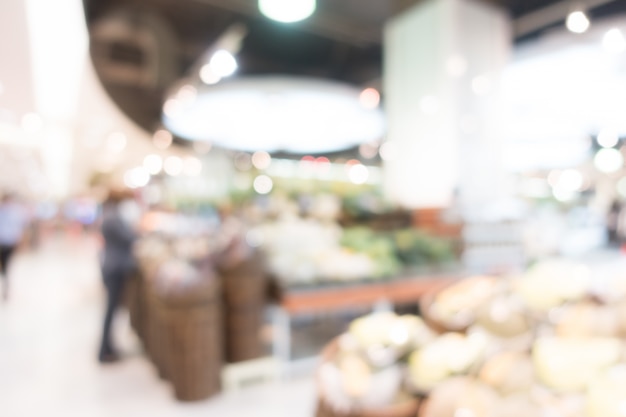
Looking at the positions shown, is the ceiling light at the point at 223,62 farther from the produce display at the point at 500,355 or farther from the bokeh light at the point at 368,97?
the produce display at the point at 500,355

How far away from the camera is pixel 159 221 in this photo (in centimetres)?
615

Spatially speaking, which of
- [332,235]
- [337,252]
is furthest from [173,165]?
[337,252]

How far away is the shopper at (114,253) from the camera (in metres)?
3.61

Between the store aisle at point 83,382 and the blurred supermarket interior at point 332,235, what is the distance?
24 mm

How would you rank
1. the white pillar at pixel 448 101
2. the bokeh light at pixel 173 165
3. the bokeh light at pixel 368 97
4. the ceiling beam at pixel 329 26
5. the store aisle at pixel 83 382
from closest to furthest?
the store aisle at pixel 83 382 < the white pillar at pixel 448 101 < the ceiling beam at pixel 329 26 < the bokeh light at pixel 368 97 < the bokeh light at pixel 173 165

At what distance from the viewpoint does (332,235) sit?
4.22 m

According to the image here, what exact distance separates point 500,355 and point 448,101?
534 cm

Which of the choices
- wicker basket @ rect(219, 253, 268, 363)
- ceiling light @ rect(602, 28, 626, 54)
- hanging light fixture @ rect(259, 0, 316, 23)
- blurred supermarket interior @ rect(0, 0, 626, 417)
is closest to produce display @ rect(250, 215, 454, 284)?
blurred supermarket interior @ rect(0, 0, 626, 417)

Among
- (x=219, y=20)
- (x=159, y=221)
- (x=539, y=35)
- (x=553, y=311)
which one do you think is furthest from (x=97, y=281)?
(x=539, y=35)

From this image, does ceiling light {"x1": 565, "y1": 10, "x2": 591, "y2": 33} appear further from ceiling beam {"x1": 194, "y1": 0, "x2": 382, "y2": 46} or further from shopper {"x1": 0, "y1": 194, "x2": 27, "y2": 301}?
shopper {"x1": 0, "y1": 194, "x2": 27, "y2": 301}

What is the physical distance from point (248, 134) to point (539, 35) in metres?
9.13

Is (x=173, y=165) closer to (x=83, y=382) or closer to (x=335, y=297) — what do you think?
(x=83, y=382)

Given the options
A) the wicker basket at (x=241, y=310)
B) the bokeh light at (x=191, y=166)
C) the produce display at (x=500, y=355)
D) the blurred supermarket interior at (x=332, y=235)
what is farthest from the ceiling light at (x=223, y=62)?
the bokeh light at (x=191, y=166)

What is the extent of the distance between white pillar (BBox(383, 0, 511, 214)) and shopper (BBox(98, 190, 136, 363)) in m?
4.07
